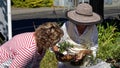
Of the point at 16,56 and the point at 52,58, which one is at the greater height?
the point at 16,56

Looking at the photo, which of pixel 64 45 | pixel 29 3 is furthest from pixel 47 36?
pixel 29 3

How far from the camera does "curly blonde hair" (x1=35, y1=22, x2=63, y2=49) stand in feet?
13.6

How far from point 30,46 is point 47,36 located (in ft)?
0.77

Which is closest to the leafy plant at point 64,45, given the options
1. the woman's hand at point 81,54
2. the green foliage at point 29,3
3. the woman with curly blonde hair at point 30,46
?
the woman's hand at point 81,54

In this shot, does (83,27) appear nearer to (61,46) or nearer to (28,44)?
(61,46)

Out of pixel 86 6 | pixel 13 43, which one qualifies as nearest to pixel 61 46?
pixel 86 6

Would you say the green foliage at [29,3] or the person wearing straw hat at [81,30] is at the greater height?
the person wearing straw hat at [81,30]

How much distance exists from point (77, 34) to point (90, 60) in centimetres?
35

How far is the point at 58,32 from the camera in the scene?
4254mm

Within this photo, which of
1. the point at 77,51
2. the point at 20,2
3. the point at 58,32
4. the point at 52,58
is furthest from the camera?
the point at 20,2

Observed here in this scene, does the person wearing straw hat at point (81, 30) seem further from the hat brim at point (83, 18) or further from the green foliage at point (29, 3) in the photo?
the green foliage at point (29, 3)

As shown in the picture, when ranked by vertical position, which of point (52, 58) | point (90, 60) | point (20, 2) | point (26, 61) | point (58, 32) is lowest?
point (20, 2)

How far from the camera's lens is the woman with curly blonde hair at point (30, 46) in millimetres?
4180

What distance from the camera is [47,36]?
13.6 feet
